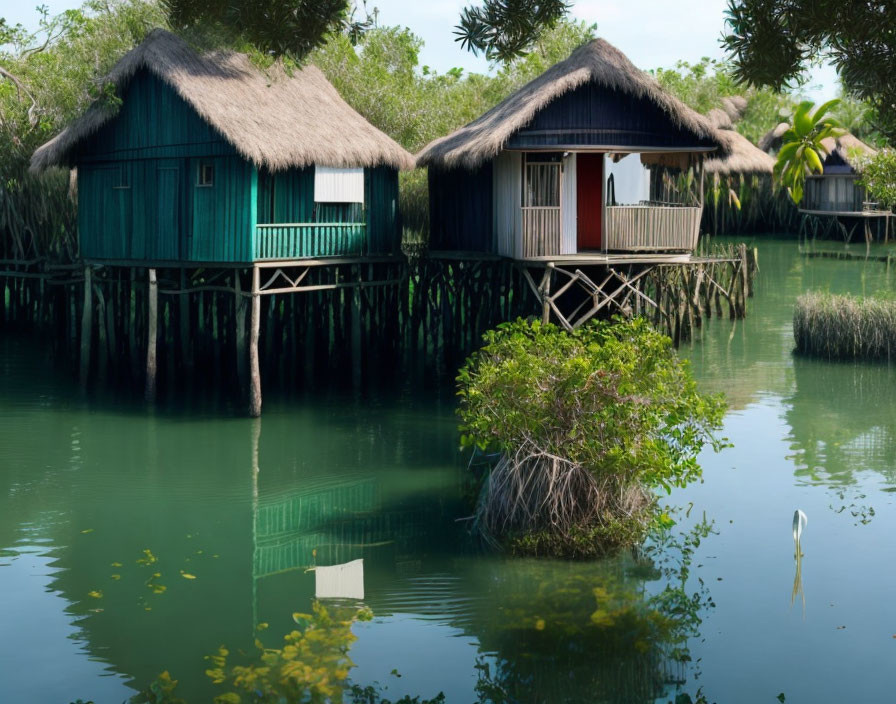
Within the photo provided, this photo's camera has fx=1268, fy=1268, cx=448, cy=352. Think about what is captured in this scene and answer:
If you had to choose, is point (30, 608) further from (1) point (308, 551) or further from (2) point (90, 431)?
(2) point (90, 431)

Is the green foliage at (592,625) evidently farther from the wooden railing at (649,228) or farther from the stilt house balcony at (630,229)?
the wooden railing at (649,228)

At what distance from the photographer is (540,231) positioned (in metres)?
20.3

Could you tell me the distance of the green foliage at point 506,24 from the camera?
9.34m

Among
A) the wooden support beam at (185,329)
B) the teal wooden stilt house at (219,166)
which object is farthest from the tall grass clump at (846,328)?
the wooden support beam at (185,329)

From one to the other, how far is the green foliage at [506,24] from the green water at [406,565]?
462cm

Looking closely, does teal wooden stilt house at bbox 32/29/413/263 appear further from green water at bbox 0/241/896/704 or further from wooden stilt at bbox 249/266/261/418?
green water at bbox 0/241/896/704

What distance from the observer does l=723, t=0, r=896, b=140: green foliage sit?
797 cm

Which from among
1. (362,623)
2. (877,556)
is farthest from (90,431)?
(877,556)

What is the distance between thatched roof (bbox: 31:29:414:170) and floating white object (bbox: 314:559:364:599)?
28.1ft

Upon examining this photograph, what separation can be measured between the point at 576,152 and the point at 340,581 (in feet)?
37.3

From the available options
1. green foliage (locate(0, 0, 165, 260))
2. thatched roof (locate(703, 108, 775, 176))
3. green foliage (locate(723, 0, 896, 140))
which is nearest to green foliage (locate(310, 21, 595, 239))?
green foliage (locate(0, 0, 165, 260))

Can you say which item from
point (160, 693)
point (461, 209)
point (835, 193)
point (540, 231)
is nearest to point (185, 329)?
point (461, 209)

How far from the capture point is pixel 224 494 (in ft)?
48.8

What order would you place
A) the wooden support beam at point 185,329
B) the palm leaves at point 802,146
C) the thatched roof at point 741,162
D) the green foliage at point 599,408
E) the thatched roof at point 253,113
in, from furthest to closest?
the palm leaves at point 802,146 → the thatched roof at point 741,162 → the wooden support beam at point 185,329 → the thatched roof at point 253,113 → the green foliage at point 599,408
